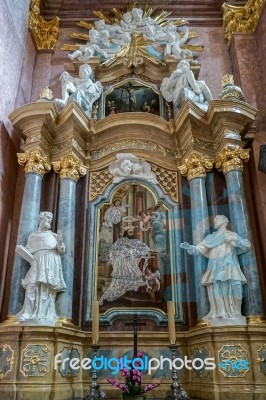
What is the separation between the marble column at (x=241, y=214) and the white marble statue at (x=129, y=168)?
1.17 meters

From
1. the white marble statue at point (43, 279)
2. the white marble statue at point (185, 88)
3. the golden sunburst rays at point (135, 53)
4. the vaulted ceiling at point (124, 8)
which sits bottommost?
the white marble statue at point (43, 279)

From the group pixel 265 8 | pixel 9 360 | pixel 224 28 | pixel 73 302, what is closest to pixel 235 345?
pixel 73 302

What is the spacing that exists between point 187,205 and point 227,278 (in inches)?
64.1

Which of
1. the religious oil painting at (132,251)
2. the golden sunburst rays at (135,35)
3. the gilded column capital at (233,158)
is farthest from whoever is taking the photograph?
the golden sunburst rays at (135,35)

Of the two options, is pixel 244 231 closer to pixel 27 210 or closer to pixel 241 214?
pixel 241 214

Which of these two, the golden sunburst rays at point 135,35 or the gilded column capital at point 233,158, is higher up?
the golden sunburst rays at point 135,35

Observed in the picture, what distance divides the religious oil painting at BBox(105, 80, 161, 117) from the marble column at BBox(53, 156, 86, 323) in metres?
1.60

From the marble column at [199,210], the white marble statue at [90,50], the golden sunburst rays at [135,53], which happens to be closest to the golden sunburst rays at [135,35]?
the golden sunburst rays at [135,53]

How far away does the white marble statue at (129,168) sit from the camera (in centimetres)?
708

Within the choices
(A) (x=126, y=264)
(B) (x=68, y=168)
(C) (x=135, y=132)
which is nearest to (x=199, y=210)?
(A) (x=126, y=264)

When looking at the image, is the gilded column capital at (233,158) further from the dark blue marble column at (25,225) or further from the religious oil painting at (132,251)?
the dark blue marble column at (25,225)

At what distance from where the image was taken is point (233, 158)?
6.67m

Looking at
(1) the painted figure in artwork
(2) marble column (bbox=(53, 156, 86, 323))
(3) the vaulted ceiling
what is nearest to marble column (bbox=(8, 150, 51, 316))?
(2) marble column (bbox=(53, 156, 86, 323))

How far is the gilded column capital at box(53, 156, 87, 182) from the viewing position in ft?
22.6
